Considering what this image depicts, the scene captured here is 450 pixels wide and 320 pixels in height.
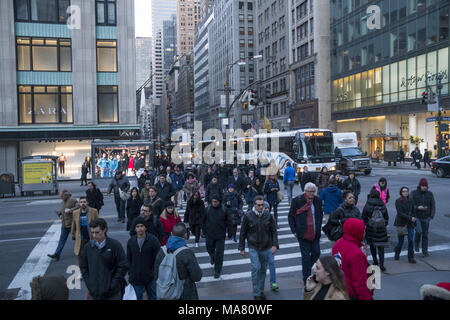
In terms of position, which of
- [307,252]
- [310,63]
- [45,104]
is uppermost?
[310,63]

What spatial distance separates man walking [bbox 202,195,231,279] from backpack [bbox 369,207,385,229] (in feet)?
9.86

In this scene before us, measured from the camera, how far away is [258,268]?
23.7ft

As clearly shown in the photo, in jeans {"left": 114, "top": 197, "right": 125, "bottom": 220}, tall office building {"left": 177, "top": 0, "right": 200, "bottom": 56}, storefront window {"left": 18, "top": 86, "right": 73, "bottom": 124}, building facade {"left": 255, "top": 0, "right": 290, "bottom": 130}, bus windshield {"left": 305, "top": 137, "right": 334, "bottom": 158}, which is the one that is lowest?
jeans {"left": 114, "top": 197, "right": 125, "bottom": 220}

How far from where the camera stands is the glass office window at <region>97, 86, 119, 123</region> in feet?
114

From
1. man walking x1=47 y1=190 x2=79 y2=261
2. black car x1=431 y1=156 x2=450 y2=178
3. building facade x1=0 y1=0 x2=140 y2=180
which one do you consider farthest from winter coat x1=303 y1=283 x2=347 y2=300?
building facade x1=0 y1=0 x2=140 y2=180

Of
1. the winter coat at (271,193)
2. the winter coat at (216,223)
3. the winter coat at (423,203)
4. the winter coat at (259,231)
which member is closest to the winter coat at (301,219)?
the winter coat at (259,231)

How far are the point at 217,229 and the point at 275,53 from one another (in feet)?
Result: 228

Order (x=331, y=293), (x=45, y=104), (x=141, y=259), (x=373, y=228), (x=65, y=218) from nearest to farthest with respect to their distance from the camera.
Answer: (x=331, y=293)
(x=141, y=259)
(x=373, y=228)
(x=65, y=218)
(x=45, y=104)

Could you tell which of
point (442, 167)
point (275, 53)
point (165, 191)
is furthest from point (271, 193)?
point (275, 53)

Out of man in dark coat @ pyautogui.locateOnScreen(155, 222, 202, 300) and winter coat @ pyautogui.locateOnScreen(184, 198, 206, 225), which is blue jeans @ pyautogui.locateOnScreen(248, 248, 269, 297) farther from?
winter coat @ pyautogui.locateOnScreen(184, 198, 206, 225)

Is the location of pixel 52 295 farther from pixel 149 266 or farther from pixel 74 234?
pixel 74 234

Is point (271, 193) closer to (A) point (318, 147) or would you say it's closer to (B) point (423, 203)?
(B) point (423, 203)

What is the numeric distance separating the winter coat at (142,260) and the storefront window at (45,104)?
1212 inches
